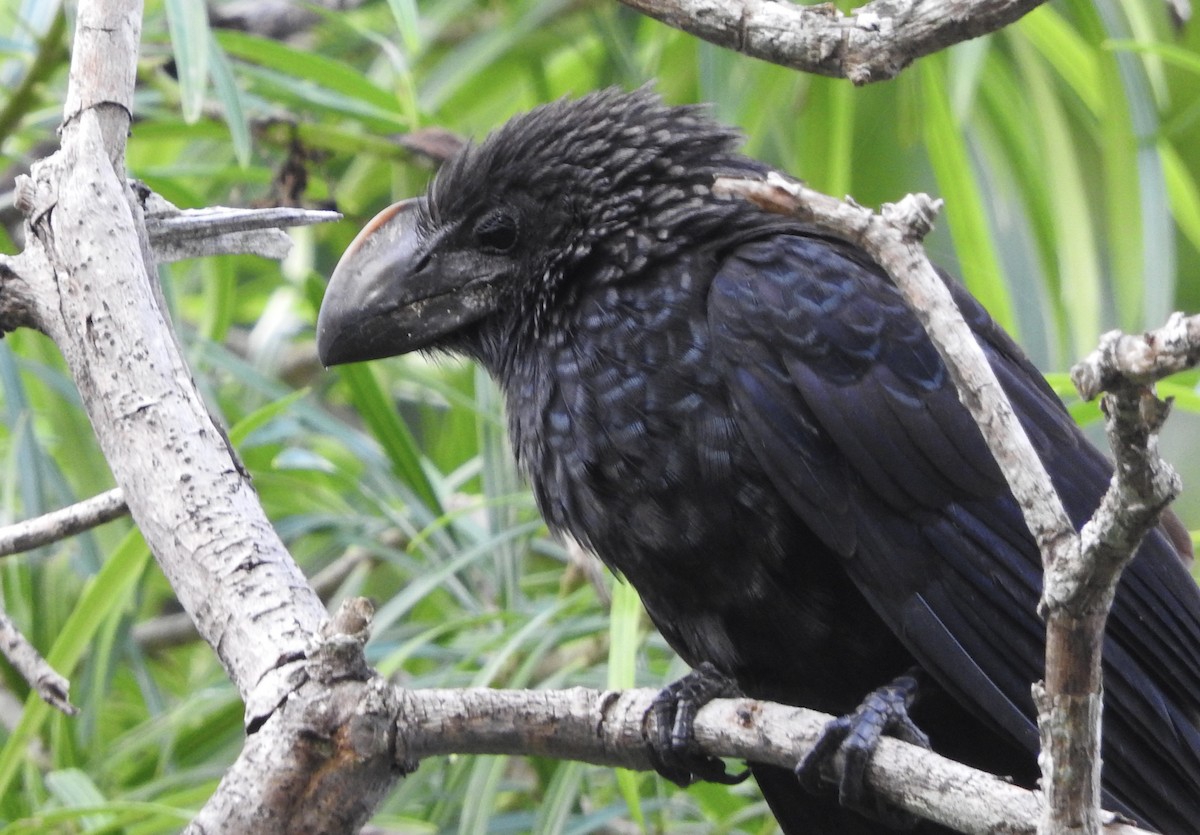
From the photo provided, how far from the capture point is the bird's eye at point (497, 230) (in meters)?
1.97

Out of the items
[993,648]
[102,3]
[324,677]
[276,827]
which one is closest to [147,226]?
[102,3]

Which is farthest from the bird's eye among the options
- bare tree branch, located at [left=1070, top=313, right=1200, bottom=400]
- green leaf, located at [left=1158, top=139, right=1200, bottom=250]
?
green leaf, located at [left=1158, top=139, right=1200, bottom=250]

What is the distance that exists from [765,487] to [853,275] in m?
0.33

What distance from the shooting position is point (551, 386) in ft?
6.05

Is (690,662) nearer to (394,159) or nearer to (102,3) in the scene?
(102,3)

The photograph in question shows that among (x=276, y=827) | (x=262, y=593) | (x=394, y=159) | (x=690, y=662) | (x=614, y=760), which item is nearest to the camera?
(x=276, y=827)

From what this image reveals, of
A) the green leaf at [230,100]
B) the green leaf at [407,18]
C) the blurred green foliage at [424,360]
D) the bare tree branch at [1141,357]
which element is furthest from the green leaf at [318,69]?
the bare tree branch at [1141,357]

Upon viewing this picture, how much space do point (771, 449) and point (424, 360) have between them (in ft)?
2.86

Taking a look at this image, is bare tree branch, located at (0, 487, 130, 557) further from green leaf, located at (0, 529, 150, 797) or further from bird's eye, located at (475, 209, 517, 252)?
bird's eye, located at (475, 209, 517, 252)

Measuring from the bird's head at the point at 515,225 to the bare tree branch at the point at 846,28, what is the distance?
19.8 inches

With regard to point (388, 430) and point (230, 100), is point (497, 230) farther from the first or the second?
point (388, 430)

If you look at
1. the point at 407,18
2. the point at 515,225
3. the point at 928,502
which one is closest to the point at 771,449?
the point at 928,502

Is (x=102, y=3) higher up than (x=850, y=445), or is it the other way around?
(x=102, y=3)

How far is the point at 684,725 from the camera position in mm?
1754
